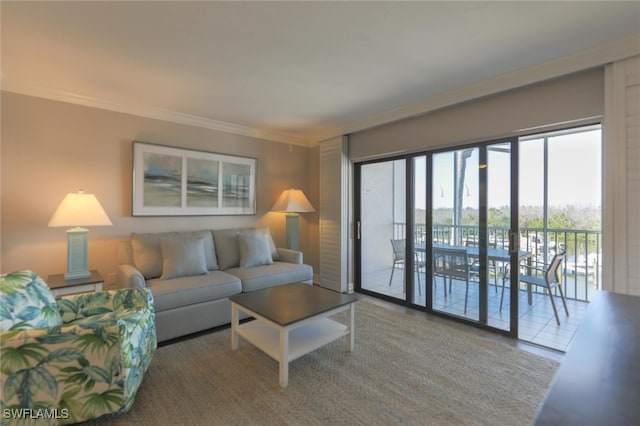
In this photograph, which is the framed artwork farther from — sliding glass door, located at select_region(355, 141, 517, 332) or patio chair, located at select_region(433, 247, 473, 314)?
patio chair, located at select_region(433, 247, 473, 314)

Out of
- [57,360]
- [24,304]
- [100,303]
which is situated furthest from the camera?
[100,303]

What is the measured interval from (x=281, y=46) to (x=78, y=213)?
231 centimetres

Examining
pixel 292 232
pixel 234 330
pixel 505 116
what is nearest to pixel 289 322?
pixel 234 330

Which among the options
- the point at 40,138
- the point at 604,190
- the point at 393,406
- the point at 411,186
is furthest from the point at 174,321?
the point at 604,190

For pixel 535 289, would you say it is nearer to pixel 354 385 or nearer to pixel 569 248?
pixel 569 248

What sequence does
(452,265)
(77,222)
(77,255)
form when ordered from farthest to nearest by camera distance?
1. (452,265)
2. (77,255)
3. (77,222)

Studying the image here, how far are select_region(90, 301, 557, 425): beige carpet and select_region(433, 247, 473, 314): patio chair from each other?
727 millimetres

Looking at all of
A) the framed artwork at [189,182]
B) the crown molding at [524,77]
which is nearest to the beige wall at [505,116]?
the crown molding at [524,77]

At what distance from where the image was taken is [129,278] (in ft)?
8.51

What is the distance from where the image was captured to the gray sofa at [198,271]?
2.66 m

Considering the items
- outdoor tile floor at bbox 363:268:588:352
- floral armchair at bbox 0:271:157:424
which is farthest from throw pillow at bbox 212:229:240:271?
outdoor tile floor at bbox 363:268:588:352

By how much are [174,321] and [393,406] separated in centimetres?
199

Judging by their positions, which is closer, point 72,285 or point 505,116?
point 72,285

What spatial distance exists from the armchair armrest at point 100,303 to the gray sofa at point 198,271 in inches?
15.8
